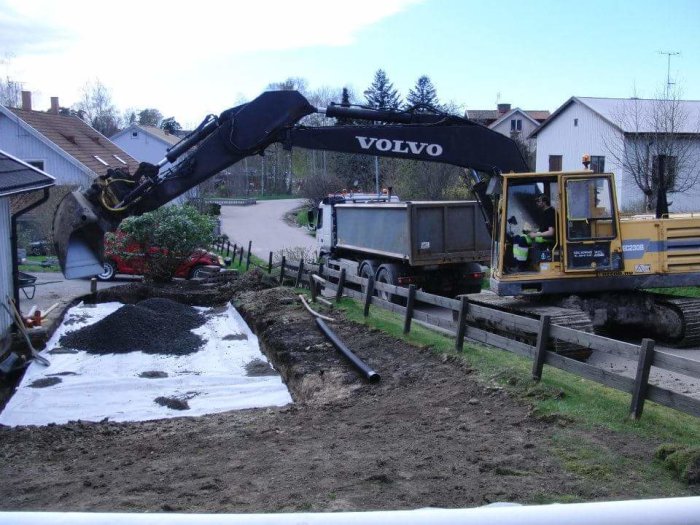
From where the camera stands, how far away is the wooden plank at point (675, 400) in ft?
21.6

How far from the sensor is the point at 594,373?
7.89 metres

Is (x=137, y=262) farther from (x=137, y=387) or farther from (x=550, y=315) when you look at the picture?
(x=550, y=315)

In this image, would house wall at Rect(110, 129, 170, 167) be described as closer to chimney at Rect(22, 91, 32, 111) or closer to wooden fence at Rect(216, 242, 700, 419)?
chimney at Rect(22, 91, 32, 111)

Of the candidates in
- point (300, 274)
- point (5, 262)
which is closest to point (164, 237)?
point (300, 274)

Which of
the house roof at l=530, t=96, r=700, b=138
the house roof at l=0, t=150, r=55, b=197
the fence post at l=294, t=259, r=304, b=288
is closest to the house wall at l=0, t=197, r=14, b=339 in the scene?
the house roof at l=0, t=150, r=55, b=197

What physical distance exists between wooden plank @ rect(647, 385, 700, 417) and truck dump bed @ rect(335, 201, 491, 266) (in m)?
10.5

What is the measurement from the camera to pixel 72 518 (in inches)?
48.4

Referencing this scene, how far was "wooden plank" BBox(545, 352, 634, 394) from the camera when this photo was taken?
7.48m

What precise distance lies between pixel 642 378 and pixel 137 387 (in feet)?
26.4

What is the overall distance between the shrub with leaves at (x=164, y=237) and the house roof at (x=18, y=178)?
8.46 meters

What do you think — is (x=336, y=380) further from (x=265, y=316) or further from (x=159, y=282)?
(x=159, y=282)

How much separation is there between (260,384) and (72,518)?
1112cm

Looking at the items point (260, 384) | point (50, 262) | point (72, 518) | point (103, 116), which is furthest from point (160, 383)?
point (103, 116)

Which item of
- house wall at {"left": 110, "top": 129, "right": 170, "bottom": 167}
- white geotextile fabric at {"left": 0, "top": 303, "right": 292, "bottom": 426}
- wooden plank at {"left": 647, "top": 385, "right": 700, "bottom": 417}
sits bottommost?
white geotextile fabric at {"left": 0, "top": 303, "right": 292, "bottom": 426}
